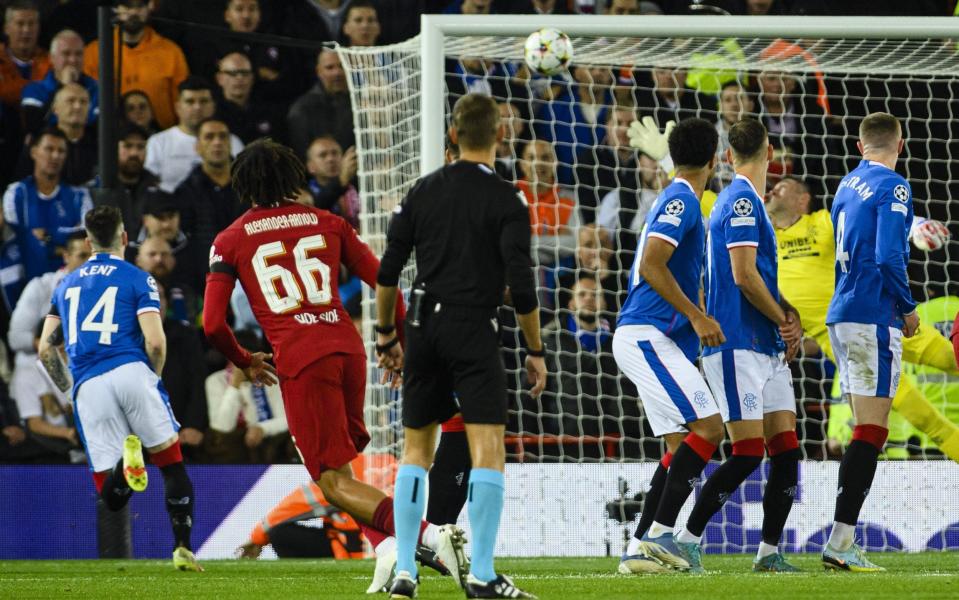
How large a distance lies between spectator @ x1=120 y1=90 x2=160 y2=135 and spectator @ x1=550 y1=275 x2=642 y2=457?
4.14 meters

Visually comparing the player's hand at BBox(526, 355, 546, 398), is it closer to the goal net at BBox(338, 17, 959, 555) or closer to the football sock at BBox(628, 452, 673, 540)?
the football sock at BBox(628, 452, 673, 540)

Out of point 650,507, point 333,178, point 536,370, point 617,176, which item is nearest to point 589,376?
point 617,176

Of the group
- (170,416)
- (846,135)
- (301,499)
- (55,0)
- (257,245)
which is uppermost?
(55,0)

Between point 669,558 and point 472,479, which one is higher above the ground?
point 472,479

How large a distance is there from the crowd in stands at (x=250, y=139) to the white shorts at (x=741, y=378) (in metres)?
3.40

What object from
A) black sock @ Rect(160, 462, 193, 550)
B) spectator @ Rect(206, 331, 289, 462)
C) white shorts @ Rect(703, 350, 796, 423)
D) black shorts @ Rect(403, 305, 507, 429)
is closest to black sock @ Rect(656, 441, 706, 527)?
white shorts @ Rect(703, 350, 796, 423)

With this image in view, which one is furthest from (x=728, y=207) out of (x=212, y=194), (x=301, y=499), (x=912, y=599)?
(x=212, y=194)

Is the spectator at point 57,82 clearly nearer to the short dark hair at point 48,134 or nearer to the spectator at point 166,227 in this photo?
the short dark hair at point 48,134

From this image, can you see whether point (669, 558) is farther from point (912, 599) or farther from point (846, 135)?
point (846, 135)

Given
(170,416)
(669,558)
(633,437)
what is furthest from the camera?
(633,437)

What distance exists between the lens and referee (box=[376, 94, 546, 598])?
16.3ft

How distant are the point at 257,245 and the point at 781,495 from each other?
115 inches

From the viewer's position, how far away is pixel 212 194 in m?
11.9

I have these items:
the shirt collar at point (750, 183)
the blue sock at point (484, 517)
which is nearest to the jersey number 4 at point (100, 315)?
the shirt collar at point (750, 183)
